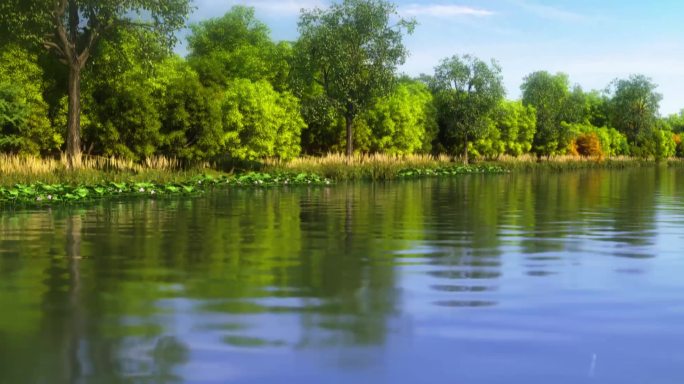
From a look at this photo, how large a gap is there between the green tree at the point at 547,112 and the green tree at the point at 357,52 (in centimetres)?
4134

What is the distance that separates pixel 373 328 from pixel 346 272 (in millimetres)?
3107

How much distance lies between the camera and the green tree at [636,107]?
117500mm

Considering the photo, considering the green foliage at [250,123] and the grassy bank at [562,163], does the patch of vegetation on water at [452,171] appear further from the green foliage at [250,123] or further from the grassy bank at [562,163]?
the green foliage at [250,123]

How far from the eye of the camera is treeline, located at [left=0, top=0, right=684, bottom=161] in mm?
36156

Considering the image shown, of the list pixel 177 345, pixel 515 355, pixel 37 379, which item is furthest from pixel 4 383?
pixel 515 355

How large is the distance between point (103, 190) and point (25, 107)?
463 inches

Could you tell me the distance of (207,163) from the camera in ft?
139

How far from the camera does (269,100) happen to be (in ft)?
151

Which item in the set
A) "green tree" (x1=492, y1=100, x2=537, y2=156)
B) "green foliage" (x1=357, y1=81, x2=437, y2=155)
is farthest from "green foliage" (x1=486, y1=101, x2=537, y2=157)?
"green foliage" (x1=357, y1=81, x2=437, y2=155)

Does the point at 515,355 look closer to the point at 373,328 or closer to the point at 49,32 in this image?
the point at 373,328

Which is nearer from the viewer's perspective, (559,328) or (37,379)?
(37,379)

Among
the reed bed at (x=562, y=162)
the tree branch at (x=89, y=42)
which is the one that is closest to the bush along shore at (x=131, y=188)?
the tree branch at (x=89, y=42)

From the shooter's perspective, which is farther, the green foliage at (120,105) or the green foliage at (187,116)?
the green foliage at (187,116)

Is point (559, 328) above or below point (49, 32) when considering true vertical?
below
